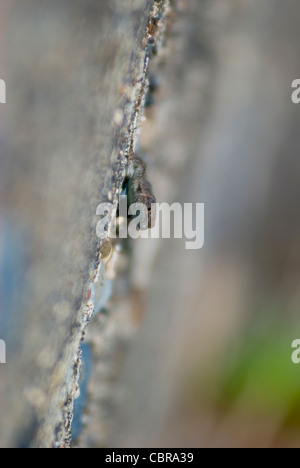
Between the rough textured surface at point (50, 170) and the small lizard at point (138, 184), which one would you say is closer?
the rough textured surface at point (50, 170)

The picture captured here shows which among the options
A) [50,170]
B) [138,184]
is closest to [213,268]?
[138,184]

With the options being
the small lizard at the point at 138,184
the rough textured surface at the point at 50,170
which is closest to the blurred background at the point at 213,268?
the small lizard at the point at 138,184

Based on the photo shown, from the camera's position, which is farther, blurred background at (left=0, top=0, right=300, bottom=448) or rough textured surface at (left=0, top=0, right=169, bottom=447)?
blurred background at (left=0, top=0, right=300, bottom=448)

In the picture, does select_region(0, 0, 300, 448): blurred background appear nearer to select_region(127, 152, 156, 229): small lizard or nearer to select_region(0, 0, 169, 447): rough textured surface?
select_region(127, 152, 156, 229): small lizard

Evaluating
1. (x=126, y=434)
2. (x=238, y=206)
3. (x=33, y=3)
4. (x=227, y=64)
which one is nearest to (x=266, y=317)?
(x=238, y=206)

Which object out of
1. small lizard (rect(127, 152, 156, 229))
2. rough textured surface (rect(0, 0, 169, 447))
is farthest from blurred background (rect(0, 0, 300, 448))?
rough textured surface (rect(0, 0, 169, 447))

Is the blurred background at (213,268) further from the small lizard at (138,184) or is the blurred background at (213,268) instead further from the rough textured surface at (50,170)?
the rough textured surface at (50,170)

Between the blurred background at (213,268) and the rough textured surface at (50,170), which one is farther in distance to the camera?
the blurred background at (213,268)

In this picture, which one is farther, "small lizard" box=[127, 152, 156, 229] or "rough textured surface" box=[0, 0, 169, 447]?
"small lizard" box=[127, 152, 156, 229]

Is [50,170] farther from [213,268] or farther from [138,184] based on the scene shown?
[213,268]
